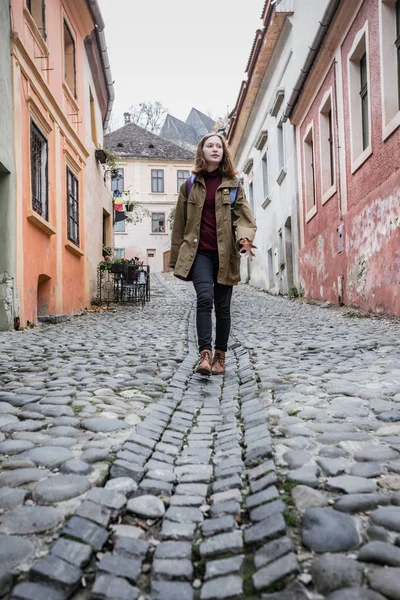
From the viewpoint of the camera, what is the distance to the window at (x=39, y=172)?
849 cm

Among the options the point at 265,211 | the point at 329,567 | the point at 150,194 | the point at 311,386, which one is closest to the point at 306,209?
the point at 265,211

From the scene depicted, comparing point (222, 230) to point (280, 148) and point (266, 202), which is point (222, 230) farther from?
point (266, 202)

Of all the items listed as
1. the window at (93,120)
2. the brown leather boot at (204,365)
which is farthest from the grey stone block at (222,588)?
the window at (93,120)

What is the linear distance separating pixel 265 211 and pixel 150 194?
23.4 meters

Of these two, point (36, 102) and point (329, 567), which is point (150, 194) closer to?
point (36, 102)

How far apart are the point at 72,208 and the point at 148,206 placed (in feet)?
95.8

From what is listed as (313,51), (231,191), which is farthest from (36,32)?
(231,191)

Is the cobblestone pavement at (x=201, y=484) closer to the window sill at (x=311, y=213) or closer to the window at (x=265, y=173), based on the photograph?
the window sill at (x=311, y=213)

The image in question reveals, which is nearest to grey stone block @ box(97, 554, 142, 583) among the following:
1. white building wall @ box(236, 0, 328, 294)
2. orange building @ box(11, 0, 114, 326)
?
orange building @ box(11, 0, 114, 326)

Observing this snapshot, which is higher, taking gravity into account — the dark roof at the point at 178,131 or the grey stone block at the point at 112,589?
the dark roof at the point at 178,131

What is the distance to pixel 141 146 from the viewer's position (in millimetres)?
40625

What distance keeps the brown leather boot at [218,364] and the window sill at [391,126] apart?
14.3 ft

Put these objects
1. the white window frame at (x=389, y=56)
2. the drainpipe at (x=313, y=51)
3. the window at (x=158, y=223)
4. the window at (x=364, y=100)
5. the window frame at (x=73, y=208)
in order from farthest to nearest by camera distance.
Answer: the window at (x=158, y=223) → the window frame at (x=73, y=208) → the drainpipe at (x=313, y=51) → the window at (x=364, y=100) → the white window frame at (x=389, y=56)

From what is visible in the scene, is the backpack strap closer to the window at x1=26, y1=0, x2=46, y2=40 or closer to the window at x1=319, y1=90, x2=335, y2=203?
the window at x1=26, y1=0, x2=46, y2=40
